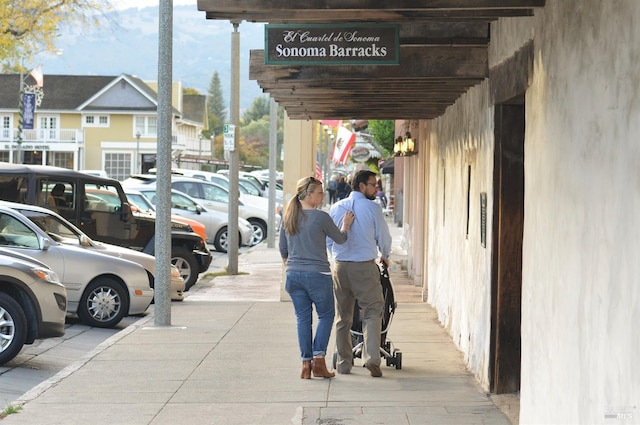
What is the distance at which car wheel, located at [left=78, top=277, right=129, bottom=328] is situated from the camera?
14.9 m

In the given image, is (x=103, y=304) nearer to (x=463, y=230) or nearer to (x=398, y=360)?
(x=463, y=230)

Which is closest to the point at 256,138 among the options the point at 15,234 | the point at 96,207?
the point at 96,207

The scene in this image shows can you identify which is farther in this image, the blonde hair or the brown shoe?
the brown shoe

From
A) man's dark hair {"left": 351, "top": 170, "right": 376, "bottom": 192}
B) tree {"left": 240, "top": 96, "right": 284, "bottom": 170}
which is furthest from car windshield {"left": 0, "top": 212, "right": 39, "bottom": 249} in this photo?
tree {"left": 240, "top": 96, "right": 284, "bottom": 170}

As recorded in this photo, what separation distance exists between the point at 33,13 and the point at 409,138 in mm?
19075

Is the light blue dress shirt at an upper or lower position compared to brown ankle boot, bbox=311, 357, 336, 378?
upper

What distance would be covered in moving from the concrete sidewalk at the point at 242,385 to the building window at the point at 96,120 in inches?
2652

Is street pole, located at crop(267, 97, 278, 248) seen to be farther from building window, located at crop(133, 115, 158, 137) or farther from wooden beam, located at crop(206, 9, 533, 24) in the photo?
building window, located at crop(133, 115, 158, 137)

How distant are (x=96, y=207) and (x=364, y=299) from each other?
30.9 feet

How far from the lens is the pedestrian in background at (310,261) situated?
33.3 ft

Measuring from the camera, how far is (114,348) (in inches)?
488

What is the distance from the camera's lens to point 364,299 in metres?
10.6

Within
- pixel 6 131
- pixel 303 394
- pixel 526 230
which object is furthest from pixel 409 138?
pixel 6 131

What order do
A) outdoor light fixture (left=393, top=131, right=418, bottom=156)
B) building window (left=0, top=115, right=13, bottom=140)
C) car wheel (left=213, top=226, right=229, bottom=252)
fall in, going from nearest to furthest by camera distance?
outdoor light fixture (left=393, top=131, right=418, bottom=156), car wheel (left=213, top=226, right=229, bottom=252), building window (left=0, top=115, right=13, bottom=140)
